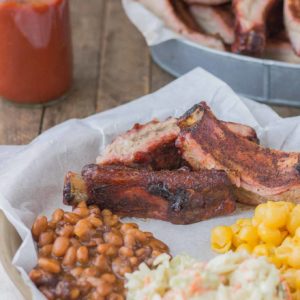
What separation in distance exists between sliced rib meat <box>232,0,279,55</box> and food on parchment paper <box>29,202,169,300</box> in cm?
127

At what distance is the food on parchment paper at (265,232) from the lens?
243 centimetres

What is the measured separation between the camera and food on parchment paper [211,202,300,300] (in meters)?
2.43

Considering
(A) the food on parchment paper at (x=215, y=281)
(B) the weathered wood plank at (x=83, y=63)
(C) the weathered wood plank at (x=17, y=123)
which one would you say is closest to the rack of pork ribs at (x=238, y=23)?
(B) the weathered wood plank at (x=83, y=63)

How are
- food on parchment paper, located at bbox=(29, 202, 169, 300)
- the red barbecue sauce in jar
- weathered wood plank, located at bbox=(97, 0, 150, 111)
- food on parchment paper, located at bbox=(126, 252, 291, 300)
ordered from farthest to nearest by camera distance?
weathered wood plank, located at bbox=(97, 0, 150, 111) < the red barbecue sauce in jar < food on parchment paper, located at bbox=(29, 202, 169, 300) < food on parchment paper, located at bbox=(126, 252, 291, 300)

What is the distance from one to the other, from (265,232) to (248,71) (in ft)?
3.63

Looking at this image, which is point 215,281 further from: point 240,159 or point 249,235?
point 240,159

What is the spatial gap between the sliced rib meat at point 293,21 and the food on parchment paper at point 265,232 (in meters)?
1.11

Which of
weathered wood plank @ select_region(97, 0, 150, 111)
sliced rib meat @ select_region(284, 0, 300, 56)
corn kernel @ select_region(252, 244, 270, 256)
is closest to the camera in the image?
corn kernel @ select_region(252, 244, 270, 256)

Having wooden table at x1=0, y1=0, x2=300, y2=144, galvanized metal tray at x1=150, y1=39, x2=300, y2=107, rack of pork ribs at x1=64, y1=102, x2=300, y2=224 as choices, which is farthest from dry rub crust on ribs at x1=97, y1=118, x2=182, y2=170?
wooden table at x1=0, y1=0, x2=300, y2=144

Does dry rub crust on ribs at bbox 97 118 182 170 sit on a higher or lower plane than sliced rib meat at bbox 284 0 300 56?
lower

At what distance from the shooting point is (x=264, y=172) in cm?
271

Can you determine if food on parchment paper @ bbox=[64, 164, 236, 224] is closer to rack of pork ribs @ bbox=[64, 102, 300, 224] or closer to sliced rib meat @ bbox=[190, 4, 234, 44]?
rack of pork ribs @ bbox=[64, 102, 300, 224]

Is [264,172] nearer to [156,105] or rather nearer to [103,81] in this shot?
[156,105]

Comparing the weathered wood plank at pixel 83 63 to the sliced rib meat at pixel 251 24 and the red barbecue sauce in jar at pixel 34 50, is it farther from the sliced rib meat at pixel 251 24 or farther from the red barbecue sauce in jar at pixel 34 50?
the sliced rib meat at pixel 251 24
